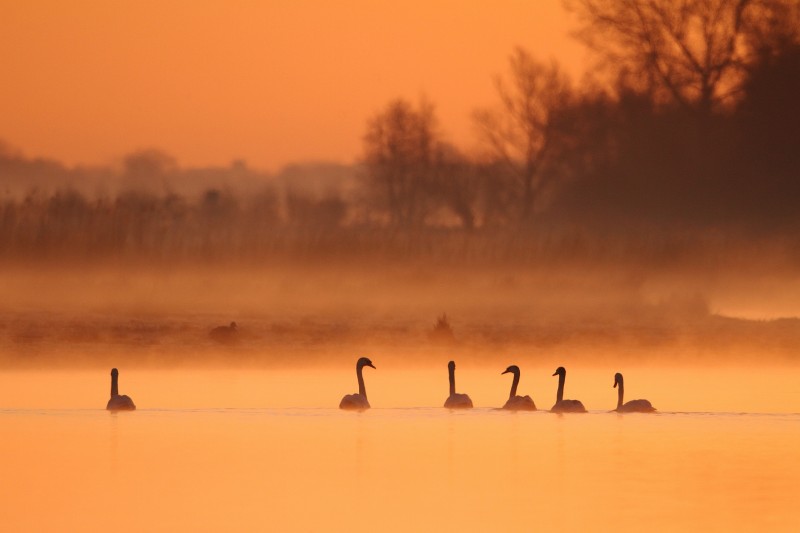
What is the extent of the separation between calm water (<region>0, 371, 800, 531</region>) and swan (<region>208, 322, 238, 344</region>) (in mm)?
12015

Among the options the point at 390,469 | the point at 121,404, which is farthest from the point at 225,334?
the point at 390,469

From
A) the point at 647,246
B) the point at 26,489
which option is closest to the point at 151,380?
the point at 26,489

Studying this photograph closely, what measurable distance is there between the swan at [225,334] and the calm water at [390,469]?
12.0 meters

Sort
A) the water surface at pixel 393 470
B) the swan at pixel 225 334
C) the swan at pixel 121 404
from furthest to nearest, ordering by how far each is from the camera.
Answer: the swan at pixel 225 334 < the swan at pixel 121 404 < the water surface at pixel 393 470

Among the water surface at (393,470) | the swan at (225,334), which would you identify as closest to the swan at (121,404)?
the water surface at (393,470)

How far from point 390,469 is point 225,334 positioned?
19782 millimetres

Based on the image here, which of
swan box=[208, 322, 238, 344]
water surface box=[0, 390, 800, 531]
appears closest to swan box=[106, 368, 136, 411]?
water surface box=[0, 390, 800, 531]

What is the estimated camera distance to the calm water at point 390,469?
15.1 meters

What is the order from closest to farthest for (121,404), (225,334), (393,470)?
(393,470), (121,404), (225,334)

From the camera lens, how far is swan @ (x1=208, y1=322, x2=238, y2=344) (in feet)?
123

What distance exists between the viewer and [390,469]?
18.2 meters

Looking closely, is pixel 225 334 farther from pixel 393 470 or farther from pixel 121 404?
pixel 393 470

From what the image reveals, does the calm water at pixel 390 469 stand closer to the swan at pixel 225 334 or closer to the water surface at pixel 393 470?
the water surface at pixel 393 470

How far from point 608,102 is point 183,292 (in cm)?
1359
